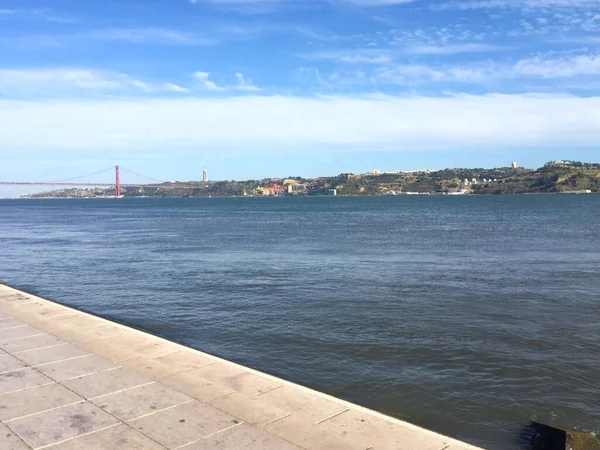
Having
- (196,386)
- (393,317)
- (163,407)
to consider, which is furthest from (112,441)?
(393,317)

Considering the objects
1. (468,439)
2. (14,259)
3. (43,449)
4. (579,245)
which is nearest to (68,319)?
(43,449)

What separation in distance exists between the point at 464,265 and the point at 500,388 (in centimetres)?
1930

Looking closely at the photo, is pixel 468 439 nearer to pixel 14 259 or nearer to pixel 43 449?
pixel 43 449

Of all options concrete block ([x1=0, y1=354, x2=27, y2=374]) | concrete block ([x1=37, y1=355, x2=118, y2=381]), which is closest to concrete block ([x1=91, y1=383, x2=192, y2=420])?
concrete block ([x1=37, y1=355, x2=118, y2=381])

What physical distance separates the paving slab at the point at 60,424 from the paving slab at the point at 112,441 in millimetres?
167

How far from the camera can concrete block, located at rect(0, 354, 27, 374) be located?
32.6 feet

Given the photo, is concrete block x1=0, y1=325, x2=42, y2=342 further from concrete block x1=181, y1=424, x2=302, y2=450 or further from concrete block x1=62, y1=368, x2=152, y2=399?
concrete block x1=181, y1=424, x2=302, y2=450

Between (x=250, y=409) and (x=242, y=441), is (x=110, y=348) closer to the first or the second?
(x=250, y=409)

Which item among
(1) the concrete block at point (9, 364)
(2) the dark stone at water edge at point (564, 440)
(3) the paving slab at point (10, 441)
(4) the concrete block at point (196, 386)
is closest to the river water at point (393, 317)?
(2) the dark stone at water edge at point (564, 440)

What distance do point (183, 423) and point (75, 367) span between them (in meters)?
3.59

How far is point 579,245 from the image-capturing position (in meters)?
39.7

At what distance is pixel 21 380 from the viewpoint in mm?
9320

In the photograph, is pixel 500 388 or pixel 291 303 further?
pixel 291 303

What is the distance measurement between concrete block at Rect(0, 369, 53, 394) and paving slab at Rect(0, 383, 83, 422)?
0.22 meters
